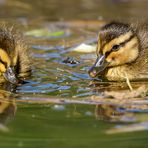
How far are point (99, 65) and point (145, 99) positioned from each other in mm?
971

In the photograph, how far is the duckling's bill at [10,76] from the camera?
16.3 ft

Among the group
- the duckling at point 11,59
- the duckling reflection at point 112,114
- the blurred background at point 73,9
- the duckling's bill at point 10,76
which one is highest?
the blurred background at point 73,9

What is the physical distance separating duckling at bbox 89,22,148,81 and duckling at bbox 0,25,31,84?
63 centimetres

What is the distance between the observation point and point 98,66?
5.09 meters

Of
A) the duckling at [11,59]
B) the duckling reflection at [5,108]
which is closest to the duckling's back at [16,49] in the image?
the duckling at [11,59]

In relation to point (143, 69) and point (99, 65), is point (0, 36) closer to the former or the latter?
point (99, 65)

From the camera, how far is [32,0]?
9.29 meters

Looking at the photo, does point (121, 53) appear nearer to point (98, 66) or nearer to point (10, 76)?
point (98, 66)

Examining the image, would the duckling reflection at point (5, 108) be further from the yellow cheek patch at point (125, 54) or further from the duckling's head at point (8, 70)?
the yellow cheek patch at point (125, 54)

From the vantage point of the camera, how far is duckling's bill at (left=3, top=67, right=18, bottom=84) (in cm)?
496

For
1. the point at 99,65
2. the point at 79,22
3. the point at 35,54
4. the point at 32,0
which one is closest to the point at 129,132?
the point at 99,65

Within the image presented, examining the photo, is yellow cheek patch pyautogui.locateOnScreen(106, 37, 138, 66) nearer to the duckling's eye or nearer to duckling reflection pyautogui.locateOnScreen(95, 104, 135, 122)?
the duckling's eye

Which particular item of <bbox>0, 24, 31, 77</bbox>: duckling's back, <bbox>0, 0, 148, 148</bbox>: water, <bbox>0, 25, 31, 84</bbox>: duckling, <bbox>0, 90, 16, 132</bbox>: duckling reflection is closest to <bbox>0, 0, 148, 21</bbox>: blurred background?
<bbox>0, 0, 148, 148</bbox>: water

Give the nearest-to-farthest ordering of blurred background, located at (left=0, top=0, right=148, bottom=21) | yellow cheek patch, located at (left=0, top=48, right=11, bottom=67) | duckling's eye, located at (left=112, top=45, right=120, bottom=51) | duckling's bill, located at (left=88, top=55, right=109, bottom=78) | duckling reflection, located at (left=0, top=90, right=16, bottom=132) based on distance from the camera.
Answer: duckling reflection, located at (left=0, top=90, right=16, bottom=132) → yellow cheek patch, located at (left=0, top=48, right=11, bottom=67) → duckling's bill, located at (left=88, top=55, right=109, bottom=78) → duckling's eye, located at (left=112, top=45, right=120, bottom=51) → blurred background, located at (left=0, top=0, right=148, bottom=21)
